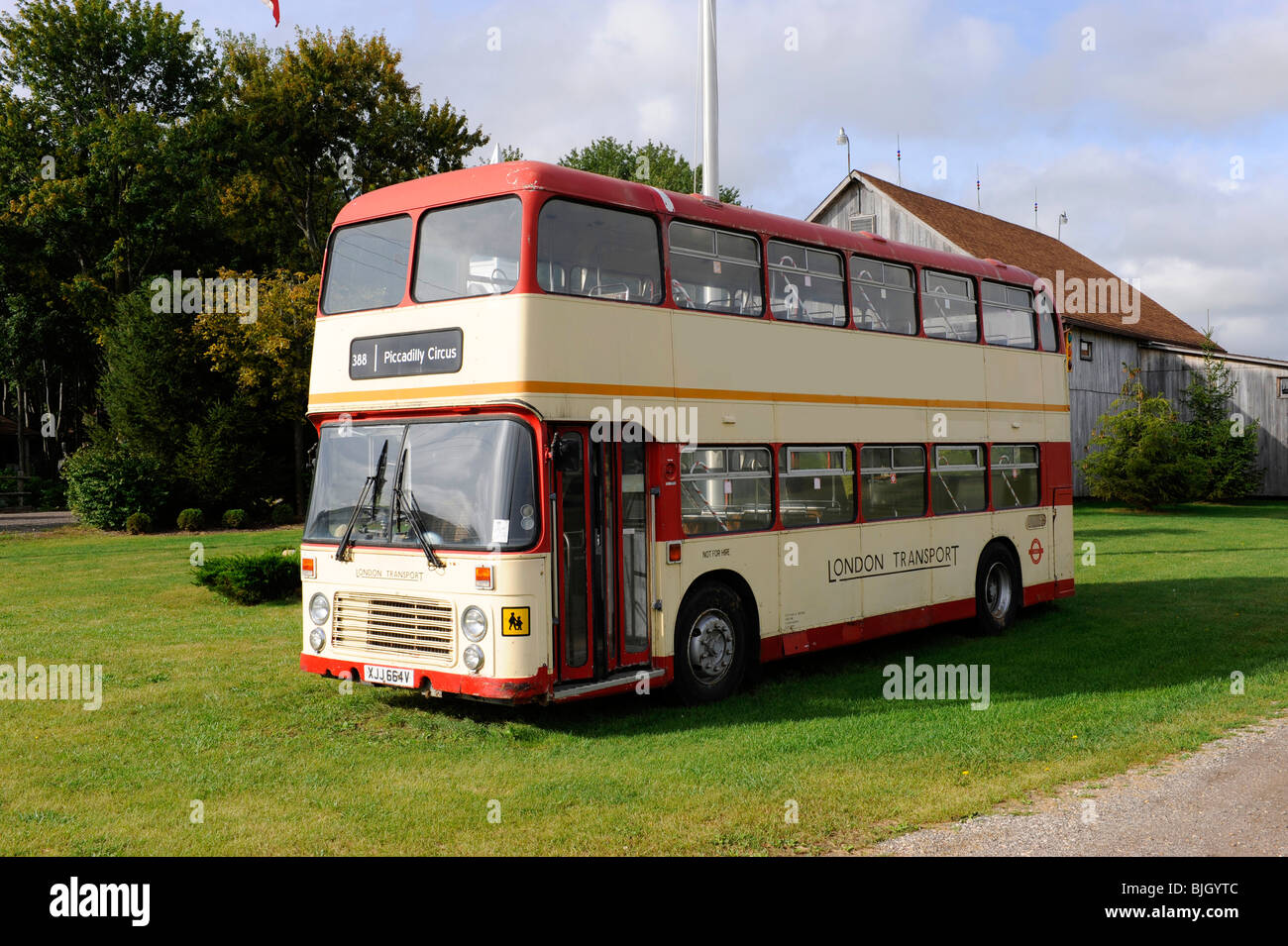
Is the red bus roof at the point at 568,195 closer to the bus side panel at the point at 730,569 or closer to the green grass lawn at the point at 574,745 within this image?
the bus side panel at the point at 730,569

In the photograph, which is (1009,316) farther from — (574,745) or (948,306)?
(574,745)

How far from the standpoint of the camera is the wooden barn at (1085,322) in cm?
3872

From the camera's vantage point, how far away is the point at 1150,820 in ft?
22.2

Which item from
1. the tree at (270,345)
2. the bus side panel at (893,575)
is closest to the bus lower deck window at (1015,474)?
the bus side panel at (893,575)

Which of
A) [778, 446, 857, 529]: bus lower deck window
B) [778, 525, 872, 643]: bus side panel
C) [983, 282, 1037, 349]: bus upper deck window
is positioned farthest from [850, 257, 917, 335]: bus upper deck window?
[778, 525, 872, 643]: bus side panel

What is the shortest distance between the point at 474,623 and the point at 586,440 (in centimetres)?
176

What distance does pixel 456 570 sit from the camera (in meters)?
8.93

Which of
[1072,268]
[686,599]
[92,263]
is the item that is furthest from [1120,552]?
[92,263]

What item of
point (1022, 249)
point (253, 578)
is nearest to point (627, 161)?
point (1022, 249)

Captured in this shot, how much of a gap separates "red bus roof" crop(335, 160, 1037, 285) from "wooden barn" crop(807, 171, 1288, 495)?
27629mm

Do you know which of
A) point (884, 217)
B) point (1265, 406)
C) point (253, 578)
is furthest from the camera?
point (1265, 406)

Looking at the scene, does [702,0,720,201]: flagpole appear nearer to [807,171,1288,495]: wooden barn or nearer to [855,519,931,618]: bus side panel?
[855,519,931,618]: bus side panel

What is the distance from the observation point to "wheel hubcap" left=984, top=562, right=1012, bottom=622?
47.7 ft

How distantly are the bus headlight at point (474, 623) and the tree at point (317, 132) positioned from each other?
94.3 feet
